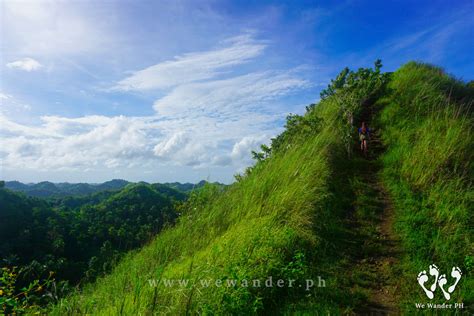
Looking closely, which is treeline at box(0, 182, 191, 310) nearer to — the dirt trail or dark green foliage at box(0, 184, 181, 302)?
dark green foliage at box(0, 184, 181, 302)

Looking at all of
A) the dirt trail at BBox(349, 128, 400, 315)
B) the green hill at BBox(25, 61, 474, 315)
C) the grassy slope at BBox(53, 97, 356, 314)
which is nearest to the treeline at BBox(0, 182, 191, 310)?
the green hill at BBox(25, 61, 474, 315)

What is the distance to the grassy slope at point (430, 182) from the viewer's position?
4.20 metres

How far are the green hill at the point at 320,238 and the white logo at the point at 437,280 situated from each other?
0.08 m

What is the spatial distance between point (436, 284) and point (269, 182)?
350 cm

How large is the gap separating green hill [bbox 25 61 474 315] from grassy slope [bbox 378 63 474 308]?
0.09ft

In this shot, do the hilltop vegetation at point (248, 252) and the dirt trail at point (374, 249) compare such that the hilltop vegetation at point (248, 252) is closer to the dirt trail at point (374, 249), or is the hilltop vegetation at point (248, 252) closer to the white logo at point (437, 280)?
the dirt trail at point (374, 249)

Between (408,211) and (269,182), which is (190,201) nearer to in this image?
(269,182)

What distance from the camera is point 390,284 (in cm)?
393

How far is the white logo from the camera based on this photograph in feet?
11.7

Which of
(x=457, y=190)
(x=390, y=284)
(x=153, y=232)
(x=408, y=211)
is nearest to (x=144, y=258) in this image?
(x=153, y=232)

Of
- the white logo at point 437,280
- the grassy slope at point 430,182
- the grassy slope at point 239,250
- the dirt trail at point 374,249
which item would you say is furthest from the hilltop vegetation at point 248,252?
the grassy slope at point 430,182

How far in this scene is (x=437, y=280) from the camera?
12.5 feet

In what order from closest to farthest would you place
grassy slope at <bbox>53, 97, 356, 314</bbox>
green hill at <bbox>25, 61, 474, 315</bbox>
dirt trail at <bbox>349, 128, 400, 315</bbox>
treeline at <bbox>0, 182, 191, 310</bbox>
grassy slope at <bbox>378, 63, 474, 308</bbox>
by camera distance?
1. grassy slope at <bbox>53, 97, 356, 314</bbox>
2. green hill at <bbox>25, 61, 474, 315</bbox>
3. dirt trail at <bbox>349, 128, 400, 315</bbox>
4. grassy slope at <bbox>378, 63, 474, 308</bbox>
5. treeline at <bbox>0, 182, 191, 310</bbox>

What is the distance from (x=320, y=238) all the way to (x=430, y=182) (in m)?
3.40
